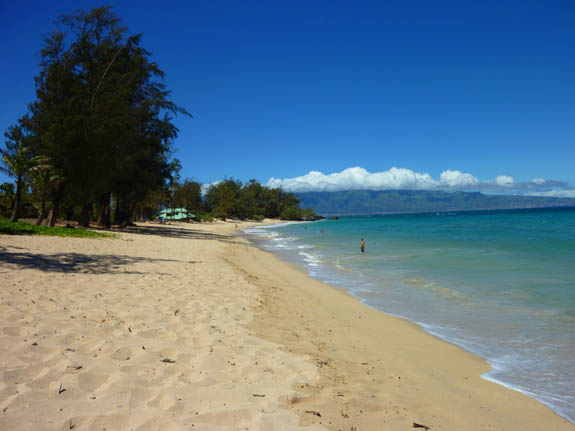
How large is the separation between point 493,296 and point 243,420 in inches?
413

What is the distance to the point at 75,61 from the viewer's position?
2402 cm

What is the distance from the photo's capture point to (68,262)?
1003 centimetres

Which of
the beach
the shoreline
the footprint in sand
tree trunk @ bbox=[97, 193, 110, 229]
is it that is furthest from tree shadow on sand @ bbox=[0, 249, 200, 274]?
tree trunk @ bbox=[97, 193, 110, 229]

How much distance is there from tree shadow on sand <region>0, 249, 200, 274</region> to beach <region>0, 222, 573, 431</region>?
0.88m

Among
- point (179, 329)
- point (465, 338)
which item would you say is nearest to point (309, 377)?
point (179, 329)

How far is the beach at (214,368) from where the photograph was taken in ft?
10.3

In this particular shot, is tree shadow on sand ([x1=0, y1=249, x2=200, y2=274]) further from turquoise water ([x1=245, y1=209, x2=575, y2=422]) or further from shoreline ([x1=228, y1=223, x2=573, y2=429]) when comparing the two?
turquoise water ([x1=245, y1=209, x2=575, y2=422])

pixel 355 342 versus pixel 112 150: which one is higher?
pixel 112 150

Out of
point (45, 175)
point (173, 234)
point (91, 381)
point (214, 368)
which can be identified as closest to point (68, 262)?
point (91, 381)

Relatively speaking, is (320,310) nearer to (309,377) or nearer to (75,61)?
(309,377)

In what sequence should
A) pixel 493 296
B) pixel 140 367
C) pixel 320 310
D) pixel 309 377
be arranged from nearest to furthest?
1. pixel 140 367
2. pixel 309 377
3. pixel 320 310
4. pixel 493 296

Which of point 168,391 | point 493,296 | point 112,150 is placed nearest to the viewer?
point 168,391

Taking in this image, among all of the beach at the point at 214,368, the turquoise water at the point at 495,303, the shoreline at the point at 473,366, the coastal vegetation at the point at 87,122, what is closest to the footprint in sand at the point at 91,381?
the beach at the point at 214,368

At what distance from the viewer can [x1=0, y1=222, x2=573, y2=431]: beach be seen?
3146mm
